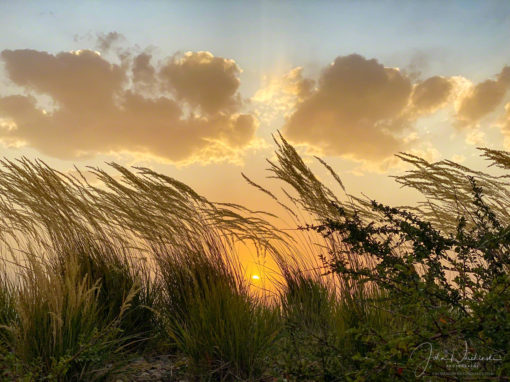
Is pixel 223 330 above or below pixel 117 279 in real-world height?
below

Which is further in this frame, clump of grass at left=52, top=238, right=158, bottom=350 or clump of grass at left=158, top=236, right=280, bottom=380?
clump of grass at left=52, top=238, right=158, bottom=350

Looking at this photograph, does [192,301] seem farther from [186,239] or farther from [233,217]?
[233,217]

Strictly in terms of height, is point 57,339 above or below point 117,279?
below

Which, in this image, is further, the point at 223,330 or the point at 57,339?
the point at 223,330

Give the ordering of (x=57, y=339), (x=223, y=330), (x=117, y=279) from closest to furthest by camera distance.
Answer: (x=57, y=339)
(x=223, y=330)
(x=117, y=279)

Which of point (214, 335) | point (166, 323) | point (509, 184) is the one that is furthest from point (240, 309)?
point (509, 184)

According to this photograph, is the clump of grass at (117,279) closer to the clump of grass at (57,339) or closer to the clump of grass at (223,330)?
the clump of grass at (223,330)

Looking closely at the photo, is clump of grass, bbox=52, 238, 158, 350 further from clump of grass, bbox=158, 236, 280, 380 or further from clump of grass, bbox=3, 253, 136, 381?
clump of grass, bbox=3, 253, 136, 381

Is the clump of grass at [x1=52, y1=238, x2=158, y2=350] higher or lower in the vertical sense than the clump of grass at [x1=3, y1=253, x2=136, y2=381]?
higher

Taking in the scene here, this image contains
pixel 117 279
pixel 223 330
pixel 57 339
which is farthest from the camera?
pixel 117 279

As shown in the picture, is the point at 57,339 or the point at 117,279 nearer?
the point at 57,339

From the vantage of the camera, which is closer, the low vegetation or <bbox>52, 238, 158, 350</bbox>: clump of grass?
the low vegetation

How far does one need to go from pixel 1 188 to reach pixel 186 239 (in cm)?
200

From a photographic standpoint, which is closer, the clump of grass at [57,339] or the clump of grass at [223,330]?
the clump of grass at [57,339]
